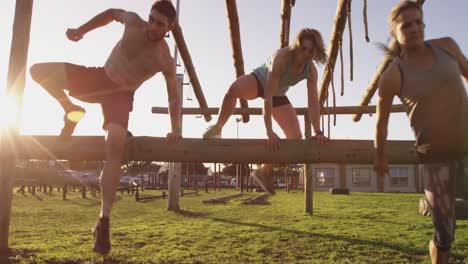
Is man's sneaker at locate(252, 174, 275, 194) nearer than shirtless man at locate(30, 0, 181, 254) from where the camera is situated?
No

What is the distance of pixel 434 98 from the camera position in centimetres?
268

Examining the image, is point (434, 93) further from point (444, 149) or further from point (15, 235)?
point (15, 235)

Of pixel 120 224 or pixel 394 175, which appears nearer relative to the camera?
pixel 120 224

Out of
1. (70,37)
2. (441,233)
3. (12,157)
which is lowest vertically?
(441,233)

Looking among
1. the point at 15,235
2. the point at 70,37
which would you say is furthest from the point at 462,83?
the point at 15,235

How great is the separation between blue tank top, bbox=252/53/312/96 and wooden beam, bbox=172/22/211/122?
319 cm

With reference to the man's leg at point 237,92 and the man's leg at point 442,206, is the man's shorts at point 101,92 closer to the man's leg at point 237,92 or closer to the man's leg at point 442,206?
the man's leg at point 237,92

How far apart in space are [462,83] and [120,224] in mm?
6130

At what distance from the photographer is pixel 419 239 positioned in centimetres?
534

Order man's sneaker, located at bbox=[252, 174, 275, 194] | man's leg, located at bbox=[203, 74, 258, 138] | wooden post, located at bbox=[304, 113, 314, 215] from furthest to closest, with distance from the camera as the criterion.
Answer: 1. wooden post, located at bbox=[304, 113, 314, 215]
2. man's sneaker, located at bbox=[252, 174, 275, 194]
3. man's leg, located at bbox=[203, 74, 258, 138]

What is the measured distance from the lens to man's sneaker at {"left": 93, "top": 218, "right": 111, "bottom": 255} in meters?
3.04

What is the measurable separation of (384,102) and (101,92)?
7.65 feet

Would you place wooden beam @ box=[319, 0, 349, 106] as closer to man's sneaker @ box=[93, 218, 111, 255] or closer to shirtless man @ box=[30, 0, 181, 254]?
shirtless man @ box=[30, 0, 181, 254]

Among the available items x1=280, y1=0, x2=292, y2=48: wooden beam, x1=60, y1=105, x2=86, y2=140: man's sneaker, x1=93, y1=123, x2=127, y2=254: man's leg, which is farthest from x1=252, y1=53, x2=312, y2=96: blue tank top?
x1=280, y1=0, x2=292, y2=48: wooden beam
